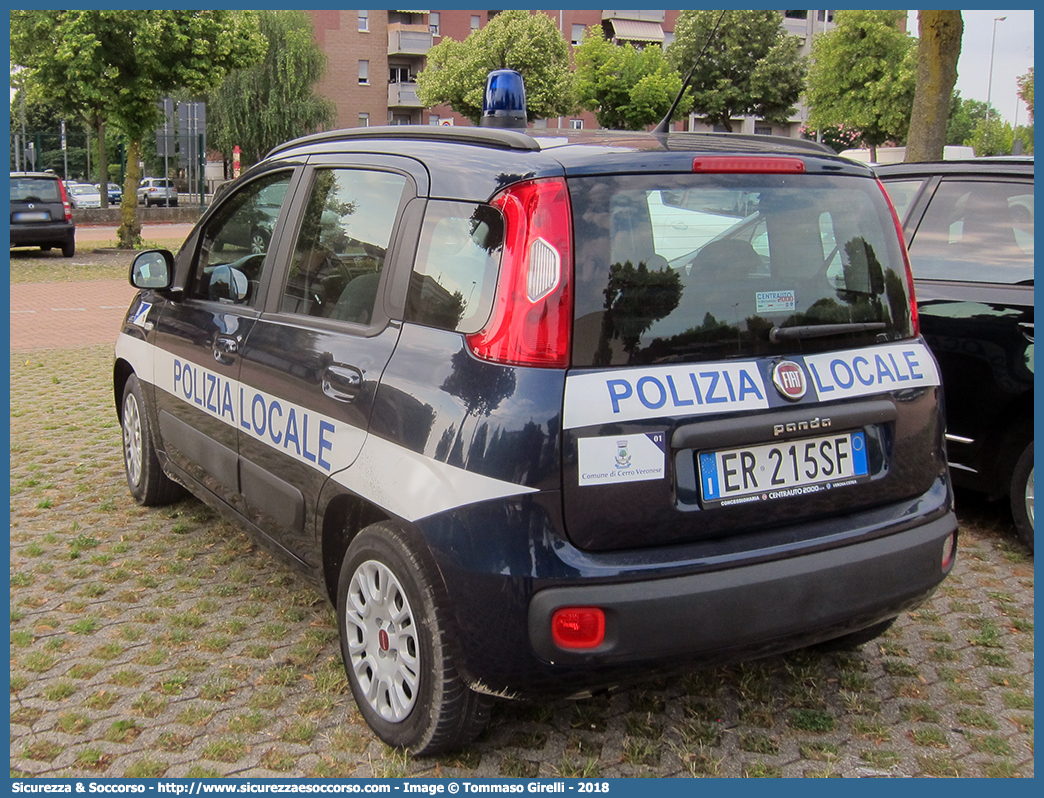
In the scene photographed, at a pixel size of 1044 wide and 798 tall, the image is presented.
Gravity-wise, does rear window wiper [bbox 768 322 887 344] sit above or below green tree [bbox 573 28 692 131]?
below

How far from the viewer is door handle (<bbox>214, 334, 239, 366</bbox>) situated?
3.85m

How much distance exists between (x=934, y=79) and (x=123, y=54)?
1719cm

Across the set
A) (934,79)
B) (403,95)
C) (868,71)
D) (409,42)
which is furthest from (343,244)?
(409,42)

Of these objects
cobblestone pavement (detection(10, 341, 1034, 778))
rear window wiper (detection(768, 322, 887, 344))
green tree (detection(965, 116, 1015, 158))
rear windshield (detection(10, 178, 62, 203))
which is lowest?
cobblestone pavement (detection(10, 341, 1034, 778))

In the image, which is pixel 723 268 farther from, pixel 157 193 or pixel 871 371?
pixel 157 193

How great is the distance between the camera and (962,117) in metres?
82.2

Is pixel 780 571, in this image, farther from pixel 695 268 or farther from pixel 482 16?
pixel 482 16

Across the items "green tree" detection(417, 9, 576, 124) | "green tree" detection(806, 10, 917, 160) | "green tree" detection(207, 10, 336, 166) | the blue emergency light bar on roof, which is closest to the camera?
the blue emergency light bar on roof

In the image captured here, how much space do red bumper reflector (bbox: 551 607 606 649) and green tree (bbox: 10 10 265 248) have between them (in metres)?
21.5

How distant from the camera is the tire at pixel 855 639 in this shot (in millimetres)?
3633

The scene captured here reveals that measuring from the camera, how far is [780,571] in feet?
8.86

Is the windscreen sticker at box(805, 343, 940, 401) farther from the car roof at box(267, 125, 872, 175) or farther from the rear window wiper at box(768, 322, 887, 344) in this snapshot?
the car roof at box(267, 125, 872, 175)

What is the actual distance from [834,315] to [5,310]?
41.8 ft

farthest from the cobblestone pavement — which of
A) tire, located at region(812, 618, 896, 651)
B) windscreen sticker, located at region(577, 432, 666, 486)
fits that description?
windscreen sticker, located at region(577, 432, 666, 486)
